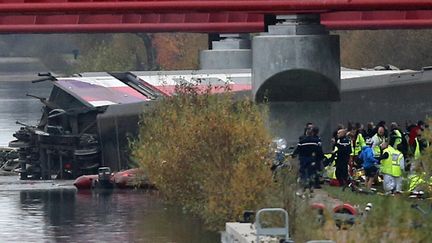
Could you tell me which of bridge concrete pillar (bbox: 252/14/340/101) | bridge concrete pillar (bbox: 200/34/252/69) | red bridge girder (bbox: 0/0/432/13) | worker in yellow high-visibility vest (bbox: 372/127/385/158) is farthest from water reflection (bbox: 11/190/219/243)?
bridge concrete pillar (bbox: 200/34/252/69)

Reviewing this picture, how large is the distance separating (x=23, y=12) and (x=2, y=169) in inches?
934

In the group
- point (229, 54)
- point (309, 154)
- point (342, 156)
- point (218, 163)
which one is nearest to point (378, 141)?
point (342, 156)

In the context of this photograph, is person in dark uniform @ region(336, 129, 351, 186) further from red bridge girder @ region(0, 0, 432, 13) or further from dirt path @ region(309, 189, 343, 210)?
red bridge girder @ region(0, 0, 432, 13)

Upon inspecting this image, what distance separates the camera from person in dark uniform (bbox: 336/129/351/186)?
34250 millimetres

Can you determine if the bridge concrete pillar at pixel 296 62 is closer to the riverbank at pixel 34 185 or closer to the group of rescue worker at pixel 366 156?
the group of rescue worker at pixel 366 156

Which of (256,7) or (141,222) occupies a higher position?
(256,7)

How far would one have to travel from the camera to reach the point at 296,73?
3878cm

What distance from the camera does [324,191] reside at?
33.3 meters

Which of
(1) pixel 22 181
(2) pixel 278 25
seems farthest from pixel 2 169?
(2) pixel 278 25

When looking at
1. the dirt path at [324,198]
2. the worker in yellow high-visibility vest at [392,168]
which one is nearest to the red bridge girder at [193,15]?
the worker in yellow high-visibility vest at [392,168]

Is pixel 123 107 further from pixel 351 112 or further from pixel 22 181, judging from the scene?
pixel 351 112

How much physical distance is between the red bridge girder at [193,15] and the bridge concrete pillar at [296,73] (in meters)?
0.73

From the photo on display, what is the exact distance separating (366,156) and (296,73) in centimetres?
573

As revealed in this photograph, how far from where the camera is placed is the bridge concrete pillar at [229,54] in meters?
60.3
